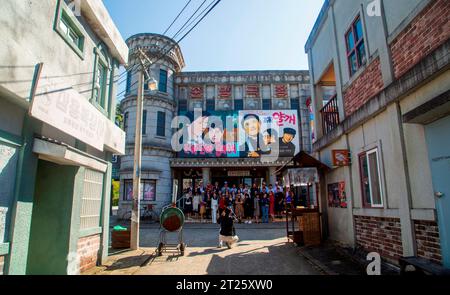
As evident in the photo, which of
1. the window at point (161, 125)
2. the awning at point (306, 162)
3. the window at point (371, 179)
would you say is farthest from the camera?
the window at point (161, 125)

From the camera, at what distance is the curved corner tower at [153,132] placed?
19.2 meters

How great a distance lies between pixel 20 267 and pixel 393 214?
734 centimetres

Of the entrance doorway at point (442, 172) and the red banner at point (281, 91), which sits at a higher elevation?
the red banner at point (281, 91)

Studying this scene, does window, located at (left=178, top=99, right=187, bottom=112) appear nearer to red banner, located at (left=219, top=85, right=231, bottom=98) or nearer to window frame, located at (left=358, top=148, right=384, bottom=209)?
red banner, located at (left=219, top=85, right=231, bottom=98)

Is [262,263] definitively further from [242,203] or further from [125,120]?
[125,120]

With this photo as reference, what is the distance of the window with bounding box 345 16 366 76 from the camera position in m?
7.78

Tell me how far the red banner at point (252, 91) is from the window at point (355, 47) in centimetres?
1475

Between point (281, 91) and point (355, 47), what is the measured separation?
15.5m

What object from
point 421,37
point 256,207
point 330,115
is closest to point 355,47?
point 421,37

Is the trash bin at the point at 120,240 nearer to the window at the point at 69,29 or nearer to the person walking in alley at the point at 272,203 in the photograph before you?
the window at the point at 69,29

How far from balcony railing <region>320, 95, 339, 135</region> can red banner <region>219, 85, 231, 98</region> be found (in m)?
13.1

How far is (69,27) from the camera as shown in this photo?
6.48 metres

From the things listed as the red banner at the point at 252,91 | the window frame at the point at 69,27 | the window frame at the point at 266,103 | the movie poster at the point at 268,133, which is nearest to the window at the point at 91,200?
the window frame at the point at 69,27

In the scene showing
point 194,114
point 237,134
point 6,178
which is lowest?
point 6,178
